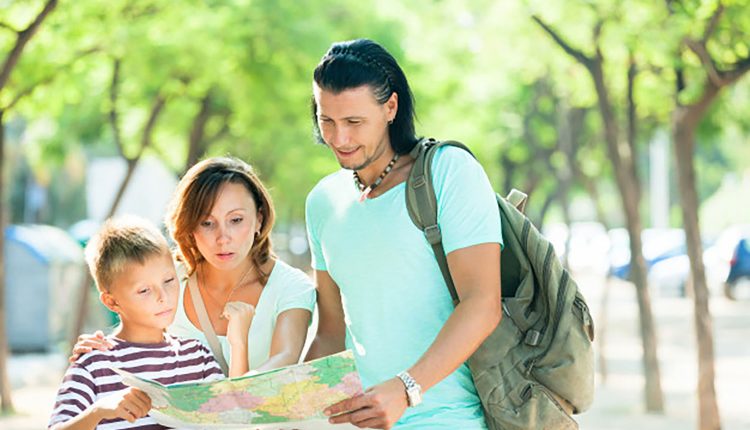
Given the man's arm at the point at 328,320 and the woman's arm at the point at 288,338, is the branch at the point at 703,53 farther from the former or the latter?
the woman's arm at the point at 288,338

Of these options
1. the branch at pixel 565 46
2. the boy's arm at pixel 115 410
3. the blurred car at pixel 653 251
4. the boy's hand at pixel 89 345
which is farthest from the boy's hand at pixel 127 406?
the blurred car at pixel 653 251

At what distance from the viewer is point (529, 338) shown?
129 inches

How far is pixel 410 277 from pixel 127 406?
0.78 meters

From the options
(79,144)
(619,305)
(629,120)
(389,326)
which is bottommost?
(619,305)

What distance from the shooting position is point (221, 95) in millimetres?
18484

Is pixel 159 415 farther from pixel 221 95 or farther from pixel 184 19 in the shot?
pixel 221 95

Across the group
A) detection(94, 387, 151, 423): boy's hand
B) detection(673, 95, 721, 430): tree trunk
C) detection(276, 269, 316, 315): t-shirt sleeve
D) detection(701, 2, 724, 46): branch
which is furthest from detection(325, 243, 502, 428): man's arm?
detection(673, 95, 721, 430): tree trunk

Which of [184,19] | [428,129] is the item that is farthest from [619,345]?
[184,19]

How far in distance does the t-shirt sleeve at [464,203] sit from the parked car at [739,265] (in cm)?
2775

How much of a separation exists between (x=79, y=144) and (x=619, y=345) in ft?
30.8

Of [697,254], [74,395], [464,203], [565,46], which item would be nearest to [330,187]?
[464,203]

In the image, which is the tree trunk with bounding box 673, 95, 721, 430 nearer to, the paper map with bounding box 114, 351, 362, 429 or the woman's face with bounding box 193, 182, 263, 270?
the woman's face with bounding box 193, 182, 263, 270

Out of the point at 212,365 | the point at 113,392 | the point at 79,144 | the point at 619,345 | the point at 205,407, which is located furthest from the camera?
the point at 619,345

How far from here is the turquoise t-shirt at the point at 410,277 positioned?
324 centimetres
